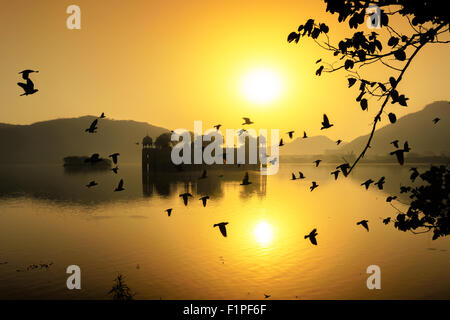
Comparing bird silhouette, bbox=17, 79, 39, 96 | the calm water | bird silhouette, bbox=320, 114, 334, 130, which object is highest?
bird silhouette, bbox=17, 79, 39, 96

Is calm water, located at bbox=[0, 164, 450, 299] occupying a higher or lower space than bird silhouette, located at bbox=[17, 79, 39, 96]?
lower

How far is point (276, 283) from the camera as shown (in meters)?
21.7

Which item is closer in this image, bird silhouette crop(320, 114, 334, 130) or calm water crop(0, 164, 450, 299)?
bird silhouette crop(320, 114, 334, 130)

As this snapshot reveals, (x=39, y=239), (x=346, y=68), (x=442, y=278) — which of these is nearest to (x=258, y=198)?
(x=39, y=239)

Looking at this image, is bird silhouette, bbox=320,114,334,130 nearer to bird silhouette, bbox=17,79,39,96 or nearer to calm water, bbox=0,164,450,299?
bird silhouette, bbox=17,79,39,96

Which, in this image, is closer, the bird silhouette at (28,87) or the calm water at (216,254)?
the bird silhouette at (28,87)

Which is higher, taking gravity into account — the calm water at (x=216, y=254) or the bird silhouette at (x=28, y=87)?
the bird silhouette at (x=28, y=87)

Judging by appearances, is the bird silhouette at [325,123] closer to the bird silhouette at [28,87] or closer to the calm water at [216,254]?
the bird silhouette at [28,87]

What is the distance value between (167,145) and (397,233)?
7859cm

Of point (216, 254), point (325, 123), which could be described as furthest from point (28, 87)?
point (216, 254)

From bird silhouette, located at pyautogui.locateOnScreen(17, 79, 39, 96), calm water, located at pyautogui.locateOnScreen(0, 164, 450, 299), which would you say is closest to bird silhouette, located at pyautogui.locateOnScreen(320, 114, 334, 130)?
bird silhouette, located at pyautogui.locateOnScreen(17, 79, 39, 96)

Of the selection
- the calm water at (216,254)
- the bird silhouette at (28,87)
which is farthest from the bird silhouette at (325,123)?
the calm water at (216,254)

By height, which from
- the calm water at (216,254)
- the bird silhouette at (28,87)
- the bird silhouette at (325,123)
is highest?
the bird silhouette at (28,87)

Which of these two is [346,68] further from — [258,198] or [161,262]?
[258,198]
